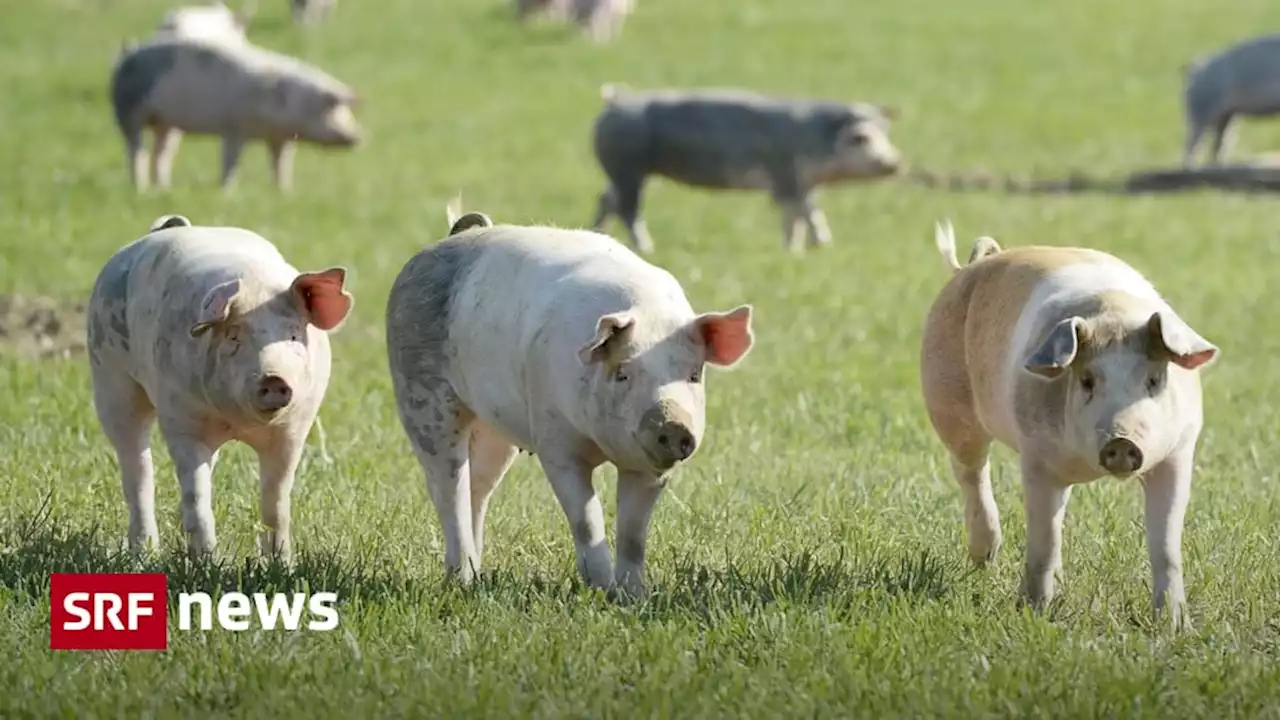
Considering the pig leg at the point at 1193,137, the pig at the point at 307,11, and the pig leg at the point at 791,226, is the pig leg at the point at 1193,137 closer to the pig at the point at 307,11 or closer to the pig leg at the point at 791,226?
the pig leg at the point at 791,226

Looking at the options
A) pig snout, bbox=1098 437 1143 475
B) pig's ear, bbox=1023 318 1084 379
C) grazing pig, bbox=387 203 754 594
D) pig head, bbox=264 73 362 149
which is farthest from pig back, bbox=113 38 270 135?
pig snout, bbox=1098 437 1143 475

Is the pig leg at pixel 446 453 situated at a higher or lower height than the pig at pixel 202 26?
Answer: higher

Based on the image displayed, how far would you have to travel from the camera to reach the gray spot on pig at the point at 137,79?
1920cm

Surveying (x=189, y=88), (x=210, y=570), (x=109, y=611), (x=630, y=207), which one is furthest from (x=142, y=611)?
(x=189, y=88)

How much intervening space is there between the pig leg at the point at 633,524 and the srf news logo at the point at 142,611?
775 millimetres

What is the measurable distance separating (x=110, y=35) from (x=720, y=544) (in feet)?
83.9

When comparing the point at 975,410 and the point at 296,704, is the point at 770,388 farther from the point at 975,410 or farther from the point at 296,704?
the point at 296,704

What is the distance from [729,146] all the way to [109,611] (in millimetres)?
11973

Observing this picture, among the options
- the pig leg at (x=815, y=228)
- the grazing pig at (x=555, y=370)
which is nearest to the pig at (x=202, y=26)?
the pig leg at (x=815, y=228)

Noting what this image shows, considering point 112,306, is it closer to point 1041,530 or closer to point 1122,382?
point 1041,530

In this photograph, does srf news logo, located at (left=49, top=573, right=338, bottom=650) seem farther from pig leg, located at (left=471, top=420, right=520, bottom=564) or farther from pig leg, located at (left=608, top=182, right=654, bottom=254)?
pig leg, located at (left=608, top=182, right=654, bottom=254)

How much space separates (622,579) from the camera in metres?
6.02

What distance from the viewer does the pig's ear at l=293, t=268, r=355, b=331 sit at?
6.33 m

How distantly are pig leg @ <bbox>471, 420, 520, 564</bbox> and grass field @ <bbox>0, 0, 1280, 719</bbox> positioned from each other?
0.47 feet
